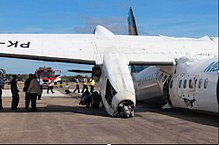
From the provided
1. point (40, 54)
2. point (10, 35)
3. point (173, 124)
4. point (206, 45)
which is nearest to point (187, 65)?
point (206, 45)

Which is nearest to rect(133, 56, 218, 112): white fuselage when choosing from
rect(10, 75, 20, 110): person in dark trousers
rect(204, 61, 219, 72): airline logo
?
rect(204, 61, 219, 72): airline logo

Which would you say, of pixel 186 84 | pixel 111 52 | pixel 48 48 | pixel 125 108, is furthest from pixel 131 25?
pixel 125 108

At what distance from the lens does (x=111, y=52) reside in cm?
1647

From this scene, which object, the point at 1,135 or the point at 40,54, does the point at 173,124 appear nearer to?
the point at 1,135

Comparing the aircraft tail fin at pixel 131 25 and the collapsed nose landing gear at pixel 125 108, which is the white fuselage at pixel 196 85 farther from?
the aircraft tail fin at pixel 131 25

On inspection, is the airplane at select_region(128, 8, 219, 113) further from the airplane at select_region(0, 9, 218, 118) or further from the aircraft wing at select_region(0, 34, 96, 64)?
the aircraft wing at select_region(0, 34, 96, 64)

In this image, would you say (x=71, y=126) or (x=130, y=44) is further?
(x=130, y=44)

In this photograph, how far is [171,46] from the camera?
1792 centimetres

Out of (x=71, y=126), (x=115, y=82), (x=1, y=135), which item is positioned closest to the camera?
(x=1, y=135)

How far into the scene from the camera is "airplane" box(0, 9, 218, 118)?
1423 centimetres

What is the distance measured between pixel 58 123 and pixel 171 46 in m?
7.94

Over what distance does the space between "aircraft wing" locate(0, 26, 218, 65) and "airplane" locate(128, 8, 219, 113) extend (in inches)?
40.2

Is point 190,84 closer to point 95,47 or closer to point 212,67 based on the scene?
point 212,67

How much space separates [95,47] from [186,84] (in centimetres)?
456
